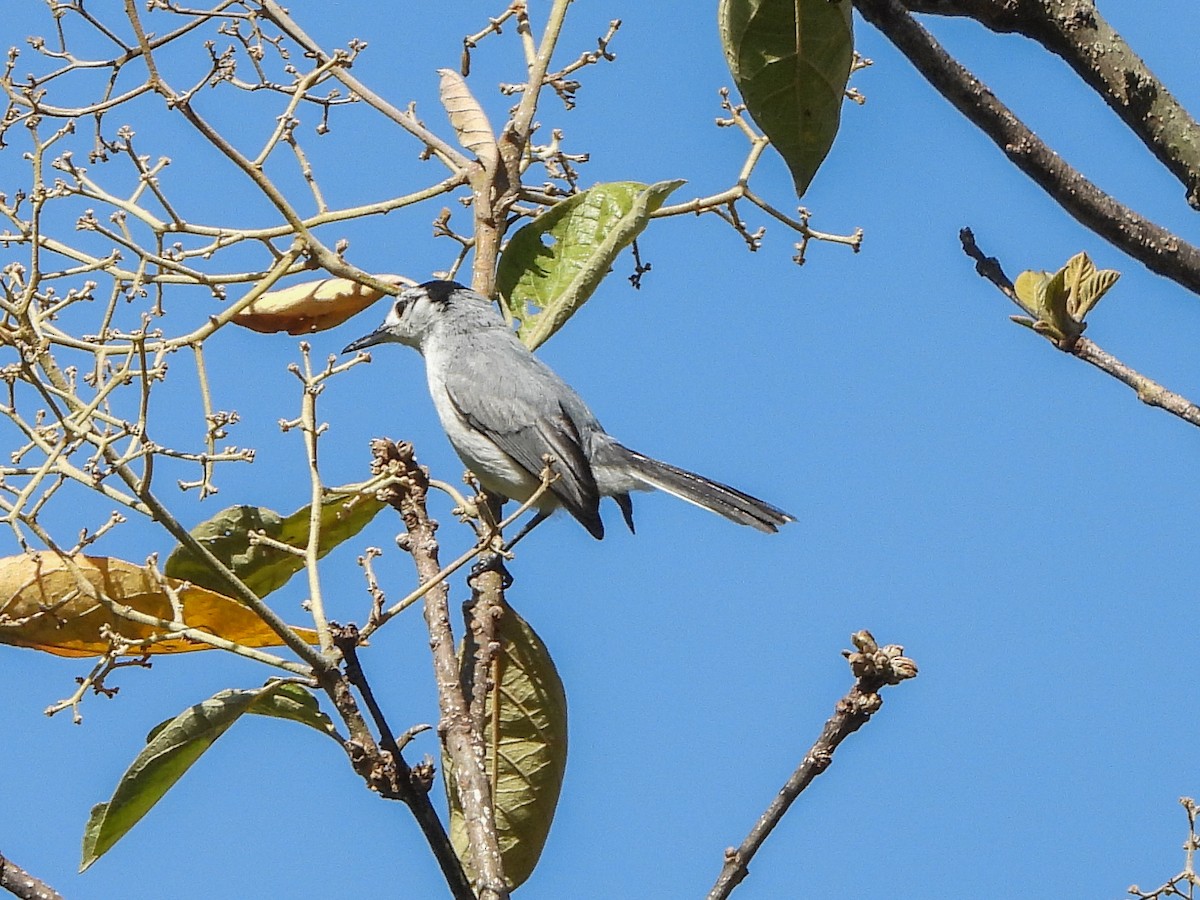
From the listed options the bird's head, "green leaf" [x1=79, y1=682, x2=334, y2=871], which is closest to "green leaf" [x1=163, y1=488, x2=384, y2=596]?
"green leaf" [x1=79, y1=682, x2=334, y2=871]

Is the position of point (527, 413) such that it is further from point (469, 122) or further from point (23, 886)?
point (23, 886)

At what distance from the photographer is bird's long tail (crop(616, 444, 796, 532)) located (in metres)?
4.92

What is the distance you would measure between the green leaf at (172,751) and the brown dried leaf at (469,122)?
145 cm

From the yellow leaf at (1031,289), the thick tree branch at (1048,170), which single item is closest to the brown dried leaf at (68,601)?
the yellow leaf at (1031,289)

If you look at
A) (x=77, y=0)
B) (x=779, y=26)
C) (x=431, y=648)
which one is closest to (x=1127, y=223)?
(x=779, y=26)

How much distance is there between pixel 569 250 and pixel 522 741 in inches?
46.3

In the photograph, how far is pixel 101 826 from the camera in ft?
8.42

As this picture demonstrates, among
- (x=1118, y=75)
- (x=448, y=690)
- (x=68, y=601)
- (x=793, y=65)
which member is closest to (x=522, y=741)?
(x=448, y=690)

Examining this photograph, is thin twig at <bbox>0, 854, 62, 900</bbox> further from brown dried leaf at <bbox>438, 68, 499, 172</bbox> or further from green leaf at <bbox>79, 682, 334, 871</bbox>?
brown dried leaf at <bbox>438, 68, 499, 172</bbox>

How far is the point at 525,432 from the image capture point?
209 inches

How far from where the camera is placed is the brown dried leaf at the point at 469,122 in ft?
11.1

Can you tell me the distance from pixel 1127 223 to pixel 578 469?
145 inches

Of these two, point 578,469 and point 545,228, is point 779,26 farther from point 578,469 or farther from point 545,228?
point 578,469

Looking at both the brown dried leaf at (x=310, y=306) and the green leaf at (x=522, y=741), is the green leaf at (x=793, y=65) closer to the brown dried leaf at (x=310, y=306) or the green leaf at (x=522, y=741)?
the green leaf at (x=522, y=741)
